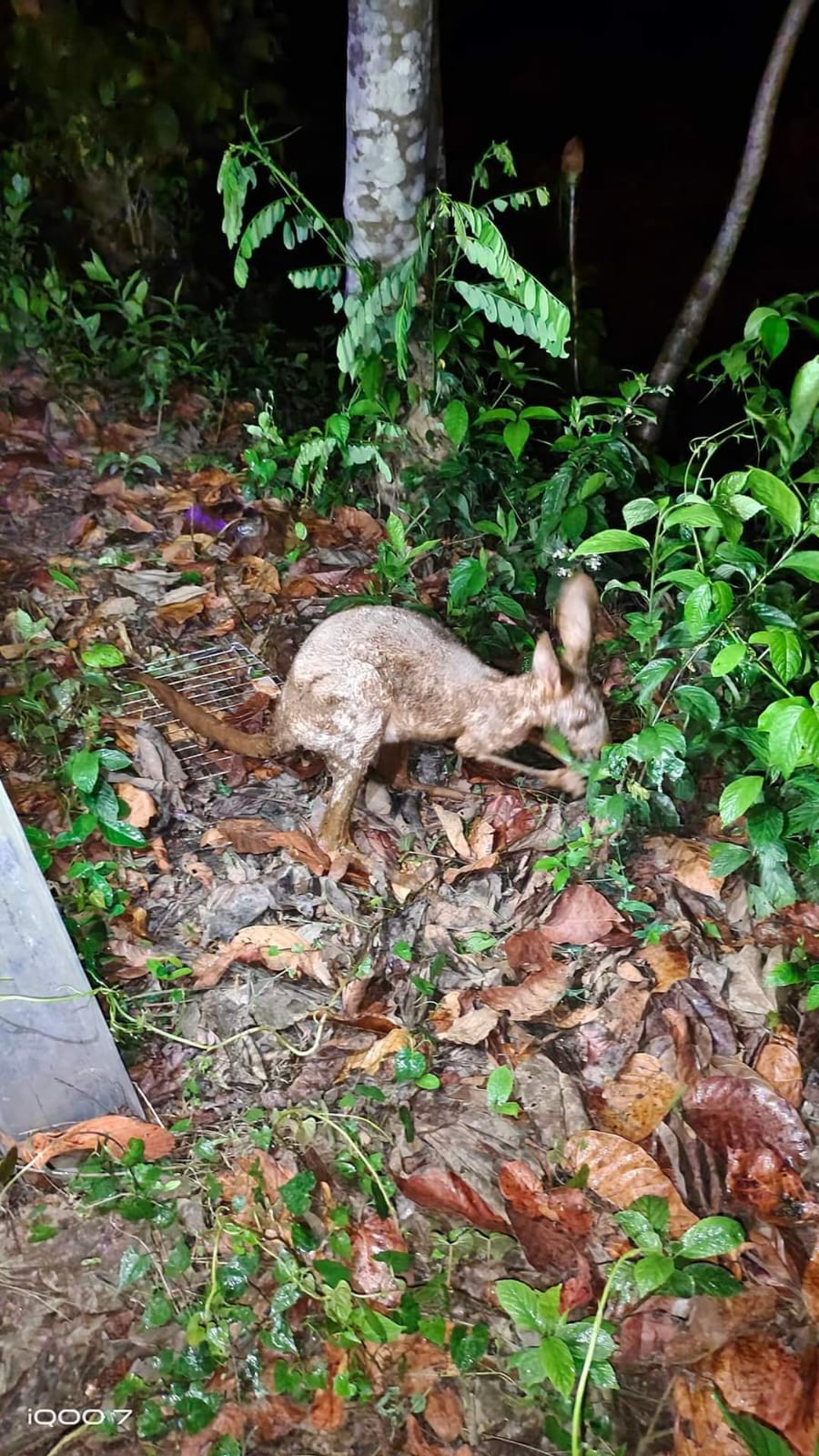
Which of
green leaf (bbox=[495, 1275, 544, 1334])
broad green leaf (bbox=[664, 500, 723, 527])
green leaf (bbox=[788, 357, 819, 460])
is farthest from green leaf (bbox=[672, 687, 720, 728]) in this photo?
green leaf (bbox=[495, 1275, 544, 1334])

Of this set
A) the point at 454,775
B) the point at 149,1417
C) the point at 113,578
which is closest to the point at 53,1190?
the point at 149,1417

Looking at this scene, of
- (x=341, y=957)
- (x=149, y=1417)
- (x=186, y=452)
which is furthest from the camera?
(x=186, y=452)

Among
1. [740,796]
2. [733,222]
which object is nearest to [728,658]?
[740,796]

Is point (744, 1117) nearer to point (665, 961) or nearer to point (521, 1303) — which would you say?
point (665, 961)

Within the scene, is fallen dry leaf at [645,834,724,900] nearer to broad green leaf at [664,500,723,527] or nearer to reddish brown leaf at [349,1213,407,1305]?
broad green leaf at [664,500,723,527]

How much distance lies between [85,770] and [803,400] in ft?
8.18

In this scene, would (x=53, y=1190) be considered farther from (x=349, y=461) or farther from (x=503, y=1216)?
(x=349, y=461)

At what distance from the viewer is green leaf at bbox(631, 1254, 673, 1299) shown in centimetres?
224

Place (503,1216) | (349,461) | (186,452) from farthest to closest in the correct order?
(186,452) < (349,461) < (503,1216)

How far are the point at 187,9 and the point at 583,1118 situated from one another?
5.57 metres

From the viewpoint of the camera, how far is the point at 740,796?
8.84 feet

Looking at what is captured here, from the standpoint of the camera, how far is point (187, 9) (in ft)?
16.4

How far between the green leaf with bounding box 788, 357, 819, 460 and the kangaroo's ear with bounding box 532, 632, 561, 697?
3.16ft

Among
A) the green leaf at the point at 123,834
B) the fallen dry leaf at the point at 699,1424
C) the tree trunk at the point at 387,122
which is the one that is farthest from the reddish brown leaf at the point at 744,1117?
the tree trunk at the point at 387,122
